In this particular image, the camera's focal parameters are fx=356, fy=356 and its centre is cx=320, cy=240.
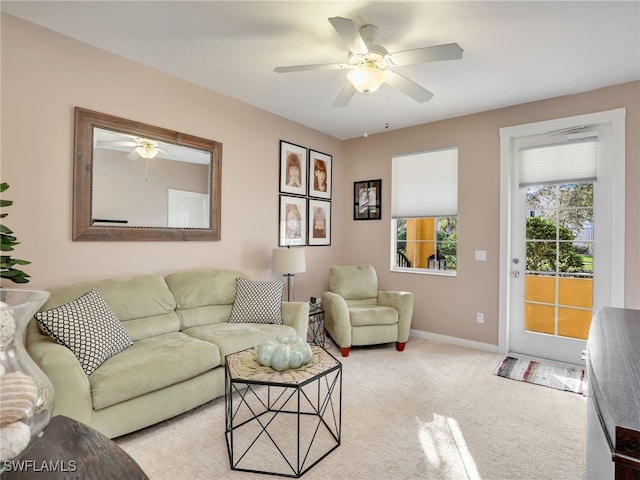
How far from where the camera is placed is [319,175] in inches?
187

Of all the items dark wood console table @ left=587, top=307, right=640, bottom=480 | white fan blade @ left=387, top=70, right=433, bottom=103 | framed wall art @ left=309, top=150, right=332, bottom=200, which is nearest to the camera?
dark wood console table @ left=587, top=307, right=640, bottom=480

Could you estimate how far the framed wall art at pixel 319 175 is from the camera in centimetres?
462

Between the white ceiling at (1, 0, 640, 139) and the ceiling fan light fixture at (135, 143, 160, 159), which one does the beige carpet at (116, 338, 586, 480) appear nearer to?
the ceiling fan light fixture at (135, 143, 160, 159)

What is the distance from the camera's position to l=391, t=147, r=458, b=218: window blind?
14.0ft

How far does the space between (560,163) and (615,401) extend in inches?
143

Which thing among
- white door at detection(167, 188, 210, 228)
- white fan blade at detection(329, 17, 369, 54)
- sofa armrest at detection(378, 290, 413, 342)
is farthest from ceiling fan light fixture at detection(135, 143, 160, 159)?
sofa armrest at detection(378, 290, 413, 342)

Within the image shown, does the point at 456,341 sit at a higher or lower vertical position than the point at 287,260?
lower

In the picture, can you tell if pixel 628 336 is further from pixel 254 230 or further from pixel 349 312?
pixel 254 230

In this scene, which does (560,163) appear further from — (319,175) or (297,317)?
(297,317)

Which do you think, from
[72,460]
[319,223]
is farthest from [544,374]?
[72,460]

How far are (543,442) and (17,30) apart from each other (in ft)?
14.0

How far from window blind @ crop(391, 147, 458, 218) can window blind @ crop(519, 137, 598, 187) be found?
74cm

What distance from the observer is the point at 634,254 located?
10.3 feet

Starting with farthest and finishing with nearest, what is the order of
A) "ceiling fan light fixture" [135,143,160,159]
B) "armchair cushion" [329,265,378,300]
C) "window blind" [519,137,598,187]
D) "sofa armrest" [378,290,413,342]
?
"armchair cushion" [329,265,378,300], "sofa armrest" [378,290,413,342], "window blind" [519,137,598,187], "ceiling fan light fixture" [135,143,160,159]
